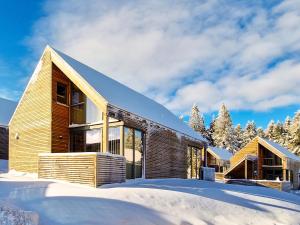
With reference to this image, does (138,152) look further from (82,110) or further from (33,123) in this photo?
(33,123)

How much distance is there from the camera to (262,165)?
38.7m

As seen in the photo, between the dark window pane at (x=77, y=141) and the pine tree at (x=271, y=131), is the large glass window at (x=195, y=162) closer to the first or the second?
the dark window pane at (x=77, y=141)

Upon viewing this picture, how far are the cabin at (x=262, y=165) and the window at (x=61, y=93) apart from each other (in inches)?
975

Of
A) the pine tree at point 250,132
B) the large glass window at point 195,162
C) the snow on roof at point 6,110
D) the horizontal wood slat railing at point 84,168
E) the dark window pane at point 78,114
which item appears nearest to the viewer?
the horizontal wood slat railing at point 84,168

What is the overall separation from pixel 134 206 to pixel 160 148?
11072mm

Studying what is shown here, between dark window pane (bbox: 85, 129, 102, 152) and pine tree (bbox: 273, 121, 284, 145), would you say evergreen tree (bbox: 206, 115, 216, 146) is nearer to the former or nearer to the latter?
pine tree (bbox: 273, 121, 284, 145)

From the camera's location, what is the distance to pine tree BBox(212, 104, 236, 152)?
60.3 meters

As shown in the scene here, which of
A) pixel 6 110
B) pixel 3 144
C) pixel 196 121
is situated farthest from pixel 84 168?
pixel 196 121

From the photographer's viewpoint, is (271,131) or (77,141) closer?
(77,141)

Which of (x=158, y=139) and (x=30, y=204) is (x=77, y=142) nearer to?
(x=158, y=139)

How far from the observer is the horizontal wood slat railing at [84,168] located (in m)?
12.9

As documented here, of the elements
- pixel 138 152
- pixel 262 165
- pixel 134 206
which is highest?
pixel 138 152

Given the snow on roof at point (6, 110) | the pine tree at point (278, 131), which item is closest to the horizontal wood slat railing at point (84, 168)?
the snow on roof at point (6, 110)

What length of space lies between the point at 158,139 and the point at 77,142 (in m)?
4.96
